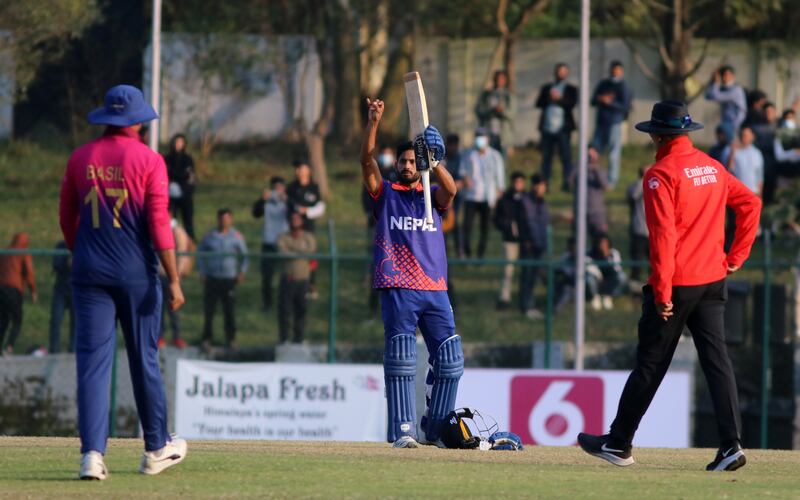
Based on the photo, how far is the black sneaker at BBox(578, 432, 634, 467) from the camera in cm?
968

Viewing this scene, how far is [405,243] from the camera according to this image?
10.5 meters

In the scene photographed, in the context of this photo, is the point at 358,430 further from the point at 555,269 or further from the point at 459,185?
the point at 459,185

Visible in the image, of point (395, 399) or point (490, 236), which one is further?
point (490, 236)

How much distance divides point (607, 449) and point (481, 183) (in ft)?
44.5

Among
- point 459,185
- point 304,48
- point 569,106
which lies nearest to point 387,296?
point 459,185

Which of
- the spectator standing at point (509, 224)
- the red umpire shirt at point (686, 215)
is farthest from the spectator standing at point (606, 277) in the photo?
the red umpire shirt at point (686, 215)

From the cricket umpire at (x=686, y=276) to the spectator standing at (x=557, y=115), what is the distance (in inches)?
620

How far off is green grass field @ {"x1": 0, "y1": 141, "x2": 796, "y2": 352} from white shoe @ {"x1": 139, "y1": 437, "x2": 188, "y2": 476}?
9.84 metres

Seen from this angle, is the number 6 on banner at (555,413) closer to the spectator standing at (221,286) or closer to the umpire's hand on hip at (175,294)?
the spectator standing at (221,286)

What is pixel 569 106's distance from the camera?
25.4m

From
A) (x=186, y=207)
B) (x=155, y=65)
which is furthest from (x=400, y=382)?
(x=186, y=207)

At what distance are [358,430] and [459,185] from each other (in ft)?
19.7

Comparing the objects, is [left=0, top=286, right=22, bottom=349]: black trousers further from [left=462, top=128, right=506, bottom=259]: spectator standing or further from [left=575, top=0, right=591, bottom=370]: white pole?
[left=462, top=128, right=506, bottom=259]: spectator standing

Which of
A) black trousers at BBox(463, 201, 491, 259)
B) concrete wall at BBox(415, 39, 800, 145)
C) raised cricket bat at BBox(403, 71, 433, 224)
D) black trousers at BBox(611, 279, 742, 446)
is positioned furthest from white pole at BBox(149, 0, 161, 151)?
concrete wall at BBox(415, 39, 800, 145)
